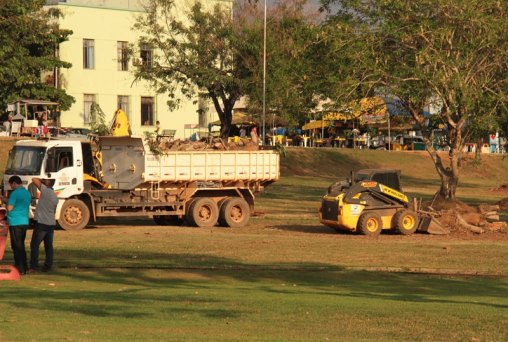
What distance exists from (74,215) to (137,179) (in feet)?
7.52

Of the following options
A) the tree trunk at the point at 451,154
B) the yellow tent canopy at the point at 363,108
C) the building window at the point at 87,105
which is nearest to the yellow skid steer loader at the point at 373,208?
the yellow tent canopy at the point at 363,108

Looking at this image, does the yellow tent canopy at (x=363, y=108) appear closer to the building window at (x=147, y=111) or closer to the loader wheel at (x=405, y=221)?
the loader wheel at (x=405, y=221)

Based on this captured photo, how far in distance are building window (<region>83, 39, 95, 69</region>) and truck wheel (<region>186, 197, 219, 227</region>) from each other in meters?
48.7

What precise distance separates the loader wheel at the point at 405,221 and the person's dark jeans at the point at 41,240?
14.9 metres

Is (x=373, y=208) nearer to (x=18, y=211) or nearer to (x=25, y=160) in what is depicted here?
(x=25, y=160)

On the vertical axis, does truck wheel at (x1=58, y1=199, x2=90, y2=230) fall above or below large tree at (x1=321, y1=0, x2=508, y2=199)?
below

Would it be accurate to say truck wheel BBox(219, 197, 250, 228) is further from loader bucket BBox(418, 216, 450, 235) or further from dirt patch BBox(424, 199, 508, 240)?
dirt patch BBox(424, 199, 508, 240)

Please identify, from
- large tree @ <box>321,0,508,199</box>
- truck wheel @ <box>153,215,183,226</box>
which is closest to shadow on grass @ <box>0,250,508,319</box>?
truck wheel @ <box>153,215,183,226</box>

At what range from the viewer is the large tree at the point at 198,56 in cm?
7125

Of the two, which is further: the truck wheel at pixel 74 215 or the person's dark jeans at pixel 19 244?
the truck wheel at pixel 74 215

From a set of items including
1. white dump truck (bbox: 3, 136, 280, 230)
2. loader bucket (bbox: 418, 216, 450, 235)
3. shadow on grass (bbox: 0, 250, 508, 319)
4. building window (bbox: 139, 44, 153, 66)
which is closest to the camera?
shadow on grass (bbox: 0, 250, 508, 319)

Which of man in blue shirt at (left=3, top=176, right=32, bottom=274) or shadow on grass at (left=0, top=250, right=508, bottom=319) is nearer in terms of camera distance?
shadow on grass at (left=0, top=250, right=508, bottom=319)

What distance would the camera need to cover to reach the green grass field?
15477 mm

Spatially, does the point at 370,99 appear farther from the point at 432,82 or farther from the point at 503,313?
the point at 503,313
